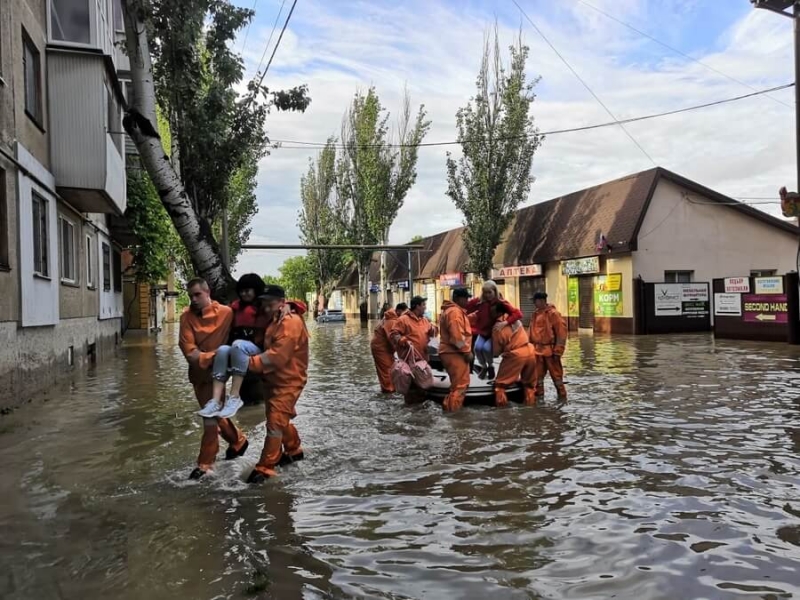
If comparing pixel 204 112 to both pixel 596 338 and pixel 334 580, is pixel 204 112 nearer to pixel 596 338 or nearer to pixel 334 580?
pixel 334 580

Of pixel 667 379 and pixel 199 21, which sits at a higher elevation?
→ pixel 199 21

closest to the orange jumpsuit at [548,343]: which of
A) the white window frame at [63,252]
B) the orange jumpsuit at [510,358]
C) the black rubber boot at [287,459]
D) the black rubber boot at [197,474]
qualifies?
the orange jumpsuit at [510,358]

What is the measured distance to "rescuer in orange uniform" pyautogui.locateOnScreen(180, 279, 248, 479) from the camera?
18.7 feet

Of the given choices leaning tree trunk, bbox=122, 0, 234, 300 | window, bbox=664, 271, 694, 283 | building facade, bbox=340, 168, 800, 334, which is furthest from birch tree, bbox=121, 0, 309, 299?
window, bbox=664, 271, 694, 283

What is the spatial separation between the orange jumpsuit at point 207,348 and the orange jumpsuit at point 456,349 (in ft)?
11.7

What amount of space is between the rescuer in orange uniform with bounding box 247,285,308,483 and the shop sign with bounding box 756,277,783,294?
17.8 m

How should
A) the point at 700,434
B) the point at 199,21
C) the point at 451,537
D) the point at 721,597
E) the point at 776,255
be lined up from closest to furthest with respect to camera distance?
the point at 721,597 → the point at 451,537 → the point at 700,434 → the point at 199,21 → the point at 776,255

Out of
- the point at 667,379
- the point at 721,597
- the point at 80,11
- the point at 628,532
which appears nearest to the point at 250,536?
the point at 628,532

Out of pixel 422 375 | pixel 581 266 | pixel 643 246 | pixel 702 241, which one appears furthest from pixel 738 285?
pixel 422 375

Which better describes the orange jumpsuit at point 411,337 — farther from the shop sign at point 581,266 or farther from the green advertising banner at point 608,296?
the shop sign at point 581,266

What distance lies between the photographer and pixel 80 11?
495 inches

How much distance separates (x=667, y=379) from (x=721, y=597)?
360 inches

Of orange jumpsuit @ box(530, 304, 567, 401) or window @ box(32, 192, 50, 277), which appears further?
window @ box(32, 192, 50, 277)

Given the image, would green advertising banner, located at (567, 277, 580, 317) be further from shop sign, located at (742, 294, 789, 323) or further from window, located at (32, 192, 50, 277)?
window, located at (32, 192, 50, 277)
